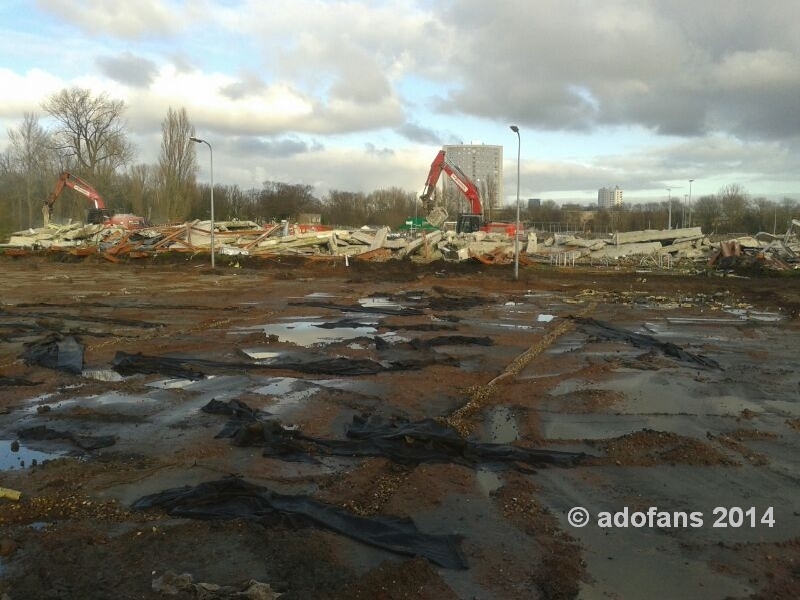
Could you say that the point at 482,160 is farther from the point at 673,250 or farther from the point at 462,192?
the point at 673,250

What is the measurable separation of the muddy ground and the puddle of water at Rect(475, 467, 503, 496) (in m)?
0.03

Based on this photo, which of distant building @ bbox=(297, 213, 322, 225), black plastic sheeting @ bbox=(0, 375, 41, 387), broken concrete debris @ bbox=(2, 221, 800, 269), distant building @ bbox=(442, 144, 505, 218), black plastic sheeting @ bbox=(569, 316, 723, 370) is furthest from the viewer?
distant building @ bbox=(442, 144, 505, 218)

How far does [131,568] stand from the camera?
455cm

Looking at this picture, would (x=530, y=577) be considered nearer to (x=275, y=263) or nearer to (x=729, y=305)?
(x=729, y=305)

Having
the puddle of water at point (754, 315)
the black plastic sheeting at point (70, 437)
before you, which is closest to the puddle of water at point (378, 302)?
the puddle of water at point (754, 315)

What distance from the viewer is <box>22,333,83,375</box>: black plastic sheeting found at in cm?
1149

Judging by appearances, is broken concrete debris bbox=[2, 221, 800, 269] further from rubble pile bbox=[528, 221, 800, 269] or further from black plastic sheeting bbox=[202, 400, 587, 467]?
black plastic sheeting bbox=[202, 400, 587, 467]

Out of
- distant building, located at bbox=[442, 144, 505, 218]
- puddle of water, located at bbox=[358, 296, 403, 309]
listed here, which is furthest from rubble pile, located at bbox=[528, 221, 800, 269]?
distant building, located at bbox=[442, 144, 505, 218]

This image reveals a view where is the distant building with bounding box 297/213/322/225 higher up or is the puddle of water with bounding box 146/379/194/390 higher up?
the distant building with bounding box 297/213/322/225

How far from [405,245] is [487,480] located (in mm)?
36249

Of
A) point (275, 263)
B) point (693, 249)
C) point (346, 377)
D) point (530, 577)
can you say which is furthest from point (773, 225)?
point (530, 577)

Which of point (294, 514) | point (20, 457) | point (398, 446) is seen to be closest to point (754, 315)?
point (398, 446)

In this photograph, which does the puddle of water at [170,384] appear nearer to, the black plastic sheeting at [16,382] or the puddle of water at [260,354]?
the black plastic sheeting at [16,382]

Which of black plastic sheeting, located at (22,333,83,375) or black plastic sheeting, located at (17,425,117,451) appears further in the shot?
black plastic sheeting, located at (22,333,83,375)
